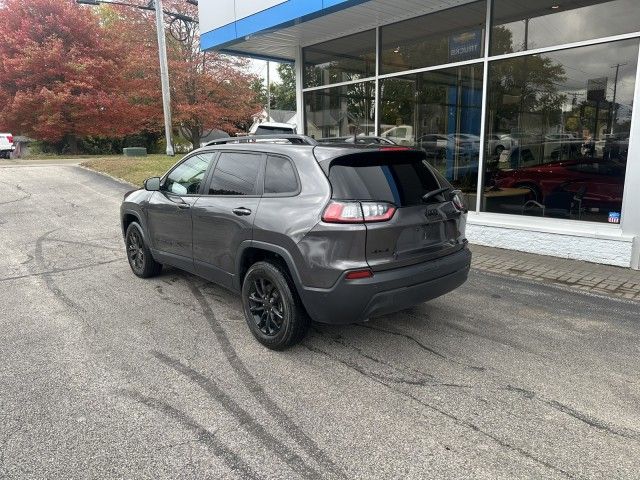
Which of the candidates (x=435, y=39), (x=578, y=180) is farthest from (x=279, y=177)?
(x=435, y=39)

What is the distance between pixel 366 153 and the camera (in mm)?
3812

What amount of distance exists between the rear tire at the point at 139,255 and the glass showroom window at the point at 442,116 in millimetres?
4749

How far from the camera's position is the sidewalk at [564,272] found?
5.73m

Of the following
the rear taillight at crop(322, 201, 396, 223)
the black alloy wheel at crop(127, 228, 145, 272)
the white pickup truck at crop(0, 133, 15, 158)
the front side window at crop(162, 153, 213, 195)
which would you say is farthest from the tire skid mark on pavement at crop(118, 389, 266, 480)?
the white pickup truck at crop(0, 133, 15, 158)

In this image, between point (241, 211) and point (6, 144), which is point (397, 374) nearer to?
point (241, 211)

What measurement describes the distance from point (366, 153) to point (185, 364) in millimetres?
2209

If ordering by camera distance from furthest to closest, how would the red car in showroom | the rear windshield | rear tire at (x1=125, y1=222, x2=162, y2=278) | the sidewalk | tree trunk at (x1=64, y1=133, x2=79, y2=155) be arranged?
tree trunk at (x1=64, y1=133, x2=79, y2=155), the red car in showroom, rear tire at (x1=125, y1=222, x2=162, y2=278), the sidewalk, the rear windshield

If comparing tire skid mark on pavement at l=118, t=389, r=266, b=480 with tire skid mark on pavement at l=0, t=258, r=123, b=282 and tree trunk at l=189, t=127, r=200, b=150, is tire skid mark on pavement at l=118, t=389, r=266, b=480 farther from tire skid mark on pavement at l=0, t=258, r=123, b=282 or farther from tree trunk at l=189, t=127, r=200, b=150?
tree trunk at l=189, t=127, r=200, b=150

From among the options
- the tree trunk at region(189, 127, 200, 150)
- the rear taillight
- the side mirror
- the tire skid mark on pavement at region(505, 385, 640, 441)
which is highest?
the tree trunk at region(189, 127, 200, 150)

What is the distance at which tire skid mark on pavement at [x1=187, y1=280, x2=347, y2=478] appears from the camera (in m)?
2.63

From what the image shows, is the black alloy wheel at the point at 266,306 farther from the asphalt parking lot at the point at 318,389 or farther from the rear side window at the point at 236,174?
the rear side window at the point at 236,174

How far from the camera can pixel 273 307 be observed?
3975 millimetres

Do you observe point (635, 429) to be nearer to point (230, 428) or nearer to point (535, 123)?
point (230, 428)

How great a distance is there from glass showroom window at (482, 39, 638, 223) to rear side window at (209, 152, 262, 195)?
5.21 meters
